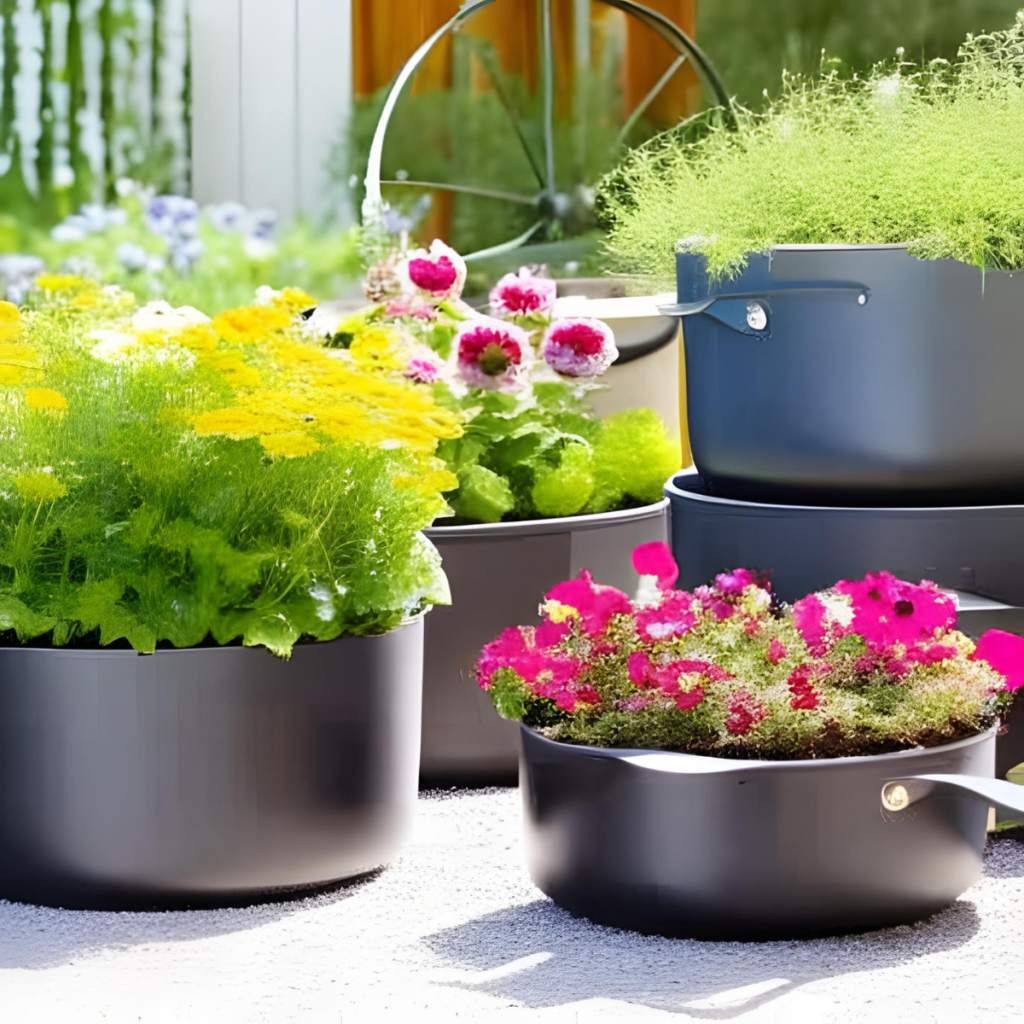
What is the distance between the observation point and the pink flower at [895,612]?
74.9 inches

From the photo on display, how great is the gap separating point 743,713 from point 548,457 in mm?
895

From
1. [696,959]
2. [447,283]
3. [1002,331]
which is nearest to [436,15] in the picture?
[447,283]

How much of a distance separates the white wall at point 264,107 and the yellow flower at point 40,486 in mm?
4662

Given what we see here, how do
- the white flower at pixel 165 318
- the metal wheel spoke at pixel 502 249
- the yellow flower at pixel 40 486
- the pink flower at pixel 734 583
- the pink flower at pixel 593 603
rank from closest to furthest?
the yellow flower at pixel 40 486 → the pink flower at pixel 593 603 → the pink flower at pixel 734 583 → the white flower at pixel 165 318 → the metal wheel spoke at pixel 502 249

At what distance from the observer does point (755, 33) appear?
545 centimetres

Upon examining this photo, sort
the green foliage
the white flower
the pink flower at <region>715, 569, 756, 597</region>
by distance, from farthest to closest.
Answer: the green foliage → the white flower → the pink flower at <region>715, 569, 756, 597</region>

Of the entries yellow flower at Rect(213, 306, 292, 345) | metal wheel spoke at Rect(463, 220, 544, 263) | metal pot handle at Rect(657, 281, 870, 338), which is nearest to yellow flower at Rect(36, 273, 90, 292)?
metal wheel spoke at Rect(463, 220, 544, 263)

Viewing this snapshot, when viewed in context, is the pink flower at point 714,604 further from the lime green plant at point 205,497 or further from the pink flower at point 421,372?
the pink flower at point 421,372

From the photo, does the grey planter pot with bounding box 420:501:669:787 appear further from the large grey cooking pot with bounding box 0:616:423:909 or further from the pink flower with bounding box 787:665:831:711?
the pink flower with bounding box 787:665:831:711

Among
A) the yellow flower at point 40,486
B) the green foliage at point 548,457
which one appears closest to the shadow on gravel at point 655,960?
the yellow flower at point 40,486

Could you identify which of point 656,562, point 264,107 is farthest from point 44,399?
point 264,107

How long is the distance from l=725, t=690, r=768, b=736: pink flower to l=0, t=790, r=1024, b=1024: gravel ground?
0.24 m

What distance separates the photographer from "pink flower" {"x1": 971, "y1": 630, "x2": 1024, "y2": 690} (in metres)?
1.97

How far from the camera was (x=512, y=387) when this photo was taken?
2.63 meters
